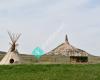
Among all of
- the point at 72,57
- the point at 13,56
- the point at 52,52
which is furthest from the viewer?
the point at 52,52

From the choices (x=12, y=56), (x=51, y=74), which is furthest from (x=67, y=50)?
(x=51, y=74)

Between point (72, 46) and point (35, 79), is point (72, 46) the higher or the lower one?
the higher one

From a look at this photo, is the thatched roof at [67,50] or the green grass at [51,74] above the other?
the thatched roof at [67,50]

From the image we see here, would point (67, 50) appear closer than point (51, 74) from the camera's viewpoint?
No

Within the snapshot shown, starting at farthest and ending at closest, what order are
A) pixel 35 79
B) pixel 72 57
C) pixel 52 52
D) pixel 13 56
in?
pixel 52 52 < pixel 72 57 < pixel 13 56 < pixel 35 79

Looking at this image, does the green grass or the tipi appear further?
the tipi

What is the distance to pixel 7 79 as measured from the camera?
1816 centimetres

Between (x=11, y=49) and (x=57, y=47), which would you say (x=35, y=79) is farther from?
(x=57, y=47)

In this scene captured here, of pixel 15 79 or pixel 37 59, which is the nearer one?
pixel 15 79

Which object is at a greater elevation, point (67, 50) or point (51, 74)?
point (67, 50)

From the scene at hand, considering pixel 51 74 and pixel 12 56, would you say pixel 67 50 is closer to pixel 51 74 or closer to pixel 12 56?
pixel 12 56

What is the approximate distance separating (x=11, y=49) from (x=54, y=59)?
13616 millimetres

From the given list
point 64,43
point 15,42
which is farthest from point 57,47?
point 15,42

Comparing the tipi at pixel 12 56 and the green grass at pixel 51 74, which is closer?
the green grass at pixel 51 74
